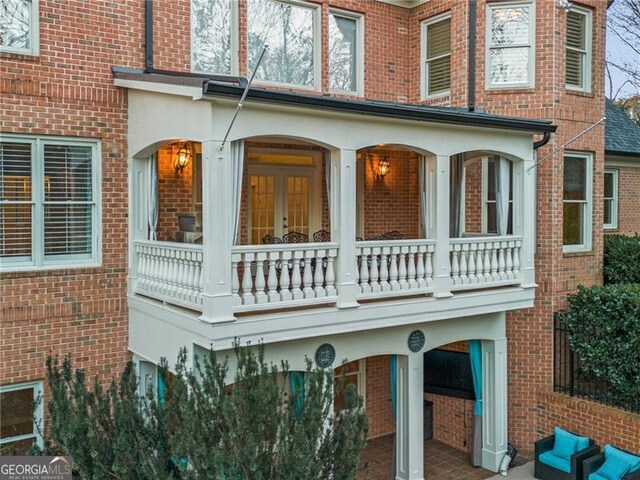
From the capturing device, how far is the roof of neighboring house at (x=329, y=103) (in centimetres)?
664

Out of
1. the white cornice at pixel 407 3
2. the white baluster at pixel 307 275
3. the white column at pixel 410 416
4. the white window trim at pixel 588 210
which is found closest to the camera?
the white baluster at pixel 307 275

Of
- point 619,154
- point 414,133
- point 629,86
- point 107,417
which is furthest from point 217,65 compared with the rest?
point 629,86

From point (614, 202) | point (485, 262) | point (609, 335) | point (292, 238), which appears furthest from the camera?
point (614, 202)

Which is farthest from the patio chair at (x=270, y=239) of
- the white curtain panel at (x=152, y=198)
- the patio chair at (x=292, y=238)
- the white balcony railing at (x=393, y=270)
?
the white curtain panel at (x=152, y=198)

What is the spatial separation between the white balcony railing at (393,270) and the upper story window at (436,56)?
483 centimetres

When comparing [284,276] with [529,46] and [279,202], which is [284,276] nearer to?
[279,202]

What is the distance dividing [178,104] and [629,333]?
26.4 feet

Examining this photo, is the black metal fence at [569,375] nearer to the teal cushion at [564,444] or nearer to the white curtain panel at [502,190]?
the teal cushion at [564,444]

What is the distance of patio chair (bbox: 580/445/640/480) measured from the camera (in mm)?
8469

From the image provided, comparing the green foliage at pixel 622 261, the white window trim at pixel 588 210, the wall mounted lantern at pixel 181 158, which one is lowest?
the green foliage at pixel 622 261

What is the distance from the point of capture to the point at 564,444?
952 cm

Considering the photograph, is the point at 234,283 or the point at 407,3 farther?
the point at 407,3

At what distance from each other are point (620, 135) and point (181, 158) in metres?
11.3

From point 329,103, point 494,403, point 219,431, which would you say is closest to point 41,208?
point 329,103
